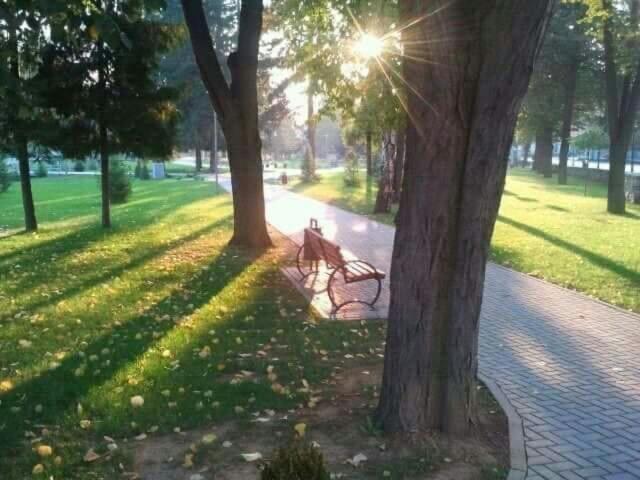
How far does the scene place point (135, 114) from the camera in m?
16.2

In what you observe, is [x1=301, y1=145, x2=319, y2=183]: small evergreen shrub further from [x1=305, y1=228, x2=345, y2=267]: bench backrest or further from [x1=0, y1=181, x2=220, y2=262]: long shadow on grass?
[x1=305, y1=228, x2=345, y2=267]: bench backrest

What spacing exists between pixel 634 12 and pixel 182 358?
20.7m

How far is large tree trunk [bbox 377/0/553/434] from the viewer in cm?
403

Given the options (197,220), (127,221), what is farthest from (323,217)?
(127,221)

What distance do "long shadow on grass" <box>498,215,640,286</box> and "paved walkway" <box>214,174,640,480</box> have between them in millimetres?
1619

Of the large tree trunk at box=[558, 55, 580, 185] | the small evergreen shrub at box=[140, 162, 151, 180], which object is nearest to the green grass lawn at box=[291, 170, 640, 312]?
the large tree trunk at box=[558, 55, 580, 185]

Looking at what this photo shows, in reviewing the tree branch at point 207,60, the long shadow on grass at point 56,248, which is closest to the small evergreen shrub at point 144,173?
the long shadow on grass at point 56,248

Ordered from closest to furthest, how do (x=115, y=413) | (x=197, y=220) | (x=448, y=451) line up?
1. (x=448, y=451)
2. (x=115, y=413)
3. (x=197, y=220)

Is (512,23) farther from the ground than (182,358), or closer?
farther from the ground

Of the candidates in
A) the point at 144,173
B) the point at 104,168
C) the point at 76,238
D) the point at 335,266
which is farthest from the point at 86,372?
the point at 144,173

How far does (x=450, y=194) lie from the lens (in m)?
4.24

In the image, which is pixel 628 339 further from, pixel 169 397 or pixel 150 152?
pixel 150 152

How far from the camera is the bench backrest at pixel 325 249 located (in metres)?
8.96

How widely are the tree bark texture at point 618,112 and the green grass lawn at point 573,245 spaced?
2.88ft
